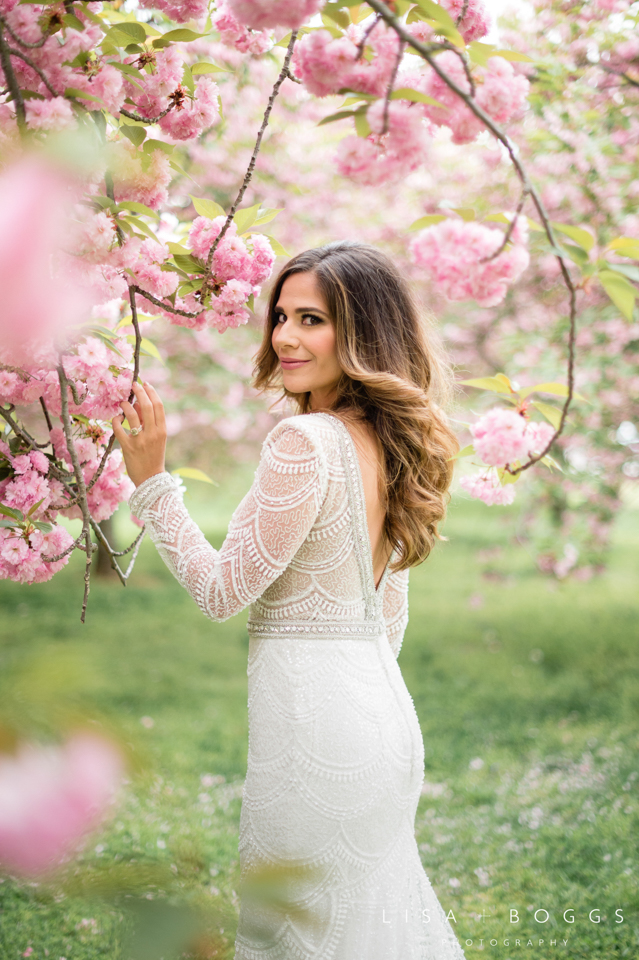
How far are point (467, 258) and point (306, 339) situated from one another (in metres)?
0.57

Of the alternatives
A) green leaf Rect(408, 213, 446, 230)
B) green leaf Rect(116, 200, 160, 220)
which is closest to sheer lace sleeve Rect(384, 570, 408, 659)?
green leaf Rect(408, 213, 446, 230)

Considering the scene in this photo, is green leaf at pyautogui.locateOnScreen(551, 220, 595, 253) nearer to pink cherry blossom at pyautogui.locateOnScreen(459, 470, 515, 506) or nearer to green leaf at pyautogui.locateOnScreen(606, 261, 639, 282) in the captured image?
green leaf at pyautogui.locateOnScreen(606, 261, 639, 282)

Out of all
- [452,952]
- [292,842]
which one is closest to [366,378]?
[292,842]

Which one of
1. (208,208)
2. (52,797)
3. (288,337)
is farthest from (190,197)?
(52,797)

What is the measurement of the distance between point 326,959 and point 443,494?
3.58 ft

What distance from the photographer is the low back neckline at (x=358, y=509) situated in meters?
1.61

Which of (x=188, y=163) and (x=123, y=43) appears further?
(x=188, y=163)

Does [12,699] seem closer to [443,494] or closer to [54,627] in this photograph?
[443,494]

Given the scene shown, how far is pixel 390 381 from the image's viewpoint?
5.56 ft

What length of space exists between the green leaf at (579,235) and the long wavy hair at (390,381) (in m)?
0.60

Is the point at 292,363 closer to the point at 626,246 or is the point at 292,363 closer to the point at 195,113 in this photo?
the point at 195,113

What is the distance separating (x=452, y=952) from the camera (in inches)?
66.3

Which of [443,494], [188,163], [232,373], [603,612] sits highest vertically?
[188,163]

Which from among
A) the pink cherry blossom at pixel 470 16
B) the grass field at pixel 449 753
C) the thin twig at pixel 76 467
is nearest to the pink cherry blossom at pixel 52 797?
the grass field at pixel 449 753
